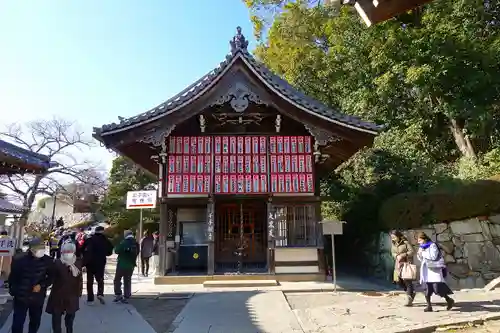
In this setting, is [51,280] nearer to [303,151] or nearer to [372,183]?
[303,151]

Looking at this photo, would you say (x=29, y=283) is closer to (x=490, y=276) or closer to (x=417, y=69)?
(x=490, y=276)

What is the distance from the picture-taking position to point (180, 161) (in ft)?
41.8

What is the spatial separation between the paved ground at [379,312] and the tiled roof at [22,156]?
6.57 m

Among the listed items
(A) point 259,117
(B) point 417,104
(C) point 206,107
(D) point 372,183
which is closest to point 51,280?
(C) point 206,107

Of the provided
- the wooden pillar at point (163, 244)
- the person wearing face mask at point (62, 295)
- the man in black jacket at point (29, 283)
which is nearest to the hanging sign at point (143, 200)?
the wooden pillar at point (163, 244)

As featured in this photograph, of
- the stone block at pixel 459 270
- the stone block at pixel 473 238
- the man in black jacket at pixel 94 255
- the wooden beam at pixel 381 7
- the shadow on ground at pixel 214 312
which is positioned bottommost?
the shadow on ground at pixel 214 312

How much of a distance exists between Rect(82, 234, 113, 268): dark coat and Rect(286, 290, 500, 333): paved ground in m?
4.59

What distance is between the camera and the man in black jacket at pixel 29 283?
574cm

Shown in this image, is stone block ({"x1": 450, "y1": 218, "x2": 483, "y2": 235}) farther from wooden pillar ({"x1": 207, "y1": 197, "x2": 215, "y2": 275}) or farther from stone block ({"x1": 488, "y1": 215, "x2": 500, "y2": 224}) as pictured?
wooden pillar ({"x1": 207, "y1": 197, "x2": 215, "y2": 275})

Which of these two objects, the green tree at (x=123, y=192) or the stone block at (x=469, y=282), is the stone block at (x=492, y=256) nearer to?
the stone block at (x=469, y=282)

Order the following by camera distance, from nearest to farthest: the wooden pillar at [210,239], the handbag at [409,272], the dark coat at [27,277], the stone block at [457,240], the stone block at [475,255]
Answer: the dark coat at [27,277] < the handbag at [409,272] < the wooden pillar at [210,239] < the stone block at [475,255] < the stone block at [457,240]

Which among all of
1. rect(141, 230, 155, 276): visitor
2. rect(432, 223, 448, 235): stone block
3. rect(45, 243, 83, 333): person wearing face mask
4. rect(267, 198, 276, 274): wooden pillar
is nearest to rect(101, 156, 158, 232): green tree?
rect(141, 230, 155, 276): visitor

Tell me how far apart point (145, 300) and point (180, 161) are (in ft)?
15.3

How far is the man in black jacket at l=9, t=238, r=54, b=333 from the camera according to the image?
5.74 meters
